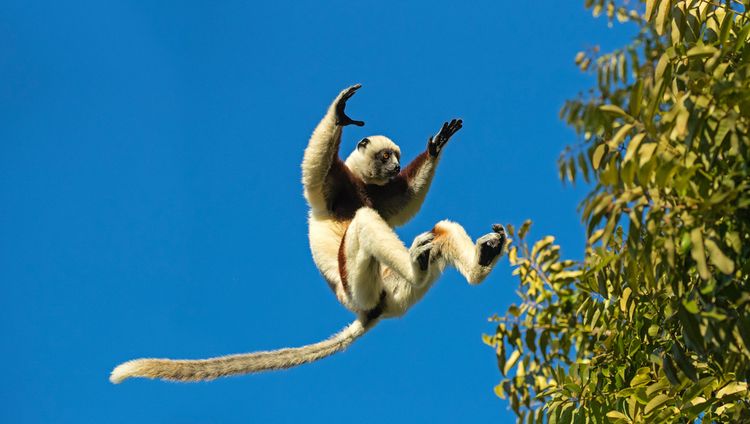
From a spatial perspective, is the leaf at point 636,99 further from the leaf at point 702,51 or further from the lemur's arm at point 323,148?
the lemur's arm at point 323,148

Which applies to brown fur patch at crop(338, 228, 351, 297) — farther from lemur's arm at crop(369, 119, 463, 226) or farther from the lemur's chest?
lemur's arm at crop(369, 119, 463, 226)

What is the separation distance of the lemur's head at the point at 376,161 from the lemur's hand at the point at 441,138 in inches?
14.8

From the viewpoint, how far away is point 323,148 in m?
8.51

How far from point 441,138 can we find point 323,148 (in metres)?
1.22

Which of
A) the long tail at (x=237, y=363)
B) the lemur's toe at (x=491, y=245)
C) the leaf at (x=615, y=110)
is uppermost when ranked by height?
the long tail at (x=237, y=363)

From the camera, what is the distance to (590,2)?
299 inches

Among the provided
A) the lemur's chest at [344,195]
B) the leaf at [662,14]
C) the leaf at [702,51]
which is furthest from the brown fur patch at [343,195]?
the leaf at [702,51]

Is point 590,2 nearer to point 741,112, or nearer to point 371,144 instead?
point 371,144

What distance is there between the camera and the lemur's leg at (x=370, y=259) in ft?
24.7

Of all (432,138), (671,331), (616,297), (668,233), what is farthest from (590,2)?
(668,233)

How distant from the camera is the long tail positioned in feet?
26.9

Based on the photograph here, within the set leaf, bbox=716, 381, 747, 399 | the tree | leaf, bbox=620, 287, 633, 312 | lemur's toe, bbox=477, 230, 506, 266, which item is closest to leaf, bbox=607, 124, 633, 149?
the tree

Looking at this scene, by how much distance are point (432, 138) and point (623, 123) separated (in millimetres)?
4436

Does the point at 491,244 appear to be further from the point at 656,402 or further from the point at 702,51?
the point at 702,51
